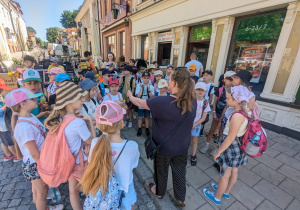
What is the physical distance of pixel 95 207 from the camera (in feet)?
3.73

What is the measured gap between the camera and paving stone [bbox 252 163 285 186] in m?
2.63

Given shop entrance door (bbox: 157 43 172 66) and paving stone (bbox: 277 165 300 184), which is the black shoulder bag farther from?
shop entrance door (bbox: 157 43 172 66)

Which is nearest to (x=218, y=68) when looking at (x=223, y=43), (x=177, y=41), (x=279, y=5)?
(x=223, y=43)

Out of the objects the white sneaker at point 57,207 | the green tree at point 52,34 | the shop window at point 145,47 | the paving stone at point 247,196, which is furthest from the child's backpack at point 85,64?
the green tree at point 52,34

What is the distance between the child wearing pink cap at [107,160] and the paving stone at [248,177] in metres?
2.48

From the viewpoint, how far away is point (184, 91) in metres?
1.57

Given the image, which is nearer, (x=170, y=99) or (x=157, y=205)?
(x=170, y=99)

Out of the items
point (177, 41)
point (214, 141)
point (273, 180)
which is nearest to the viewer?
point (273, 180)

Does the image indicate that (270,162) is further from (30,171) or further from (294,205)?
(30,171)

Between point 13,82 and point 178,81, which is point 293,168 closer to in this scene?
point 178,81

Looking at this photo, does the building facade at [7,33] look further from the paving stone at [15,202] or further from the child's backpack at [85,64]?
the paving stone at [15,202]

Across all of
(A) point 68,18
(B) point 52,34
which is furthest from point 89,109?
(B) point 52,34

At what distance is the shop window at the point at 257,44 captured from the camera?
14.1 ft

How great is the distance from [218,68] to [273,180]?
411 cm
